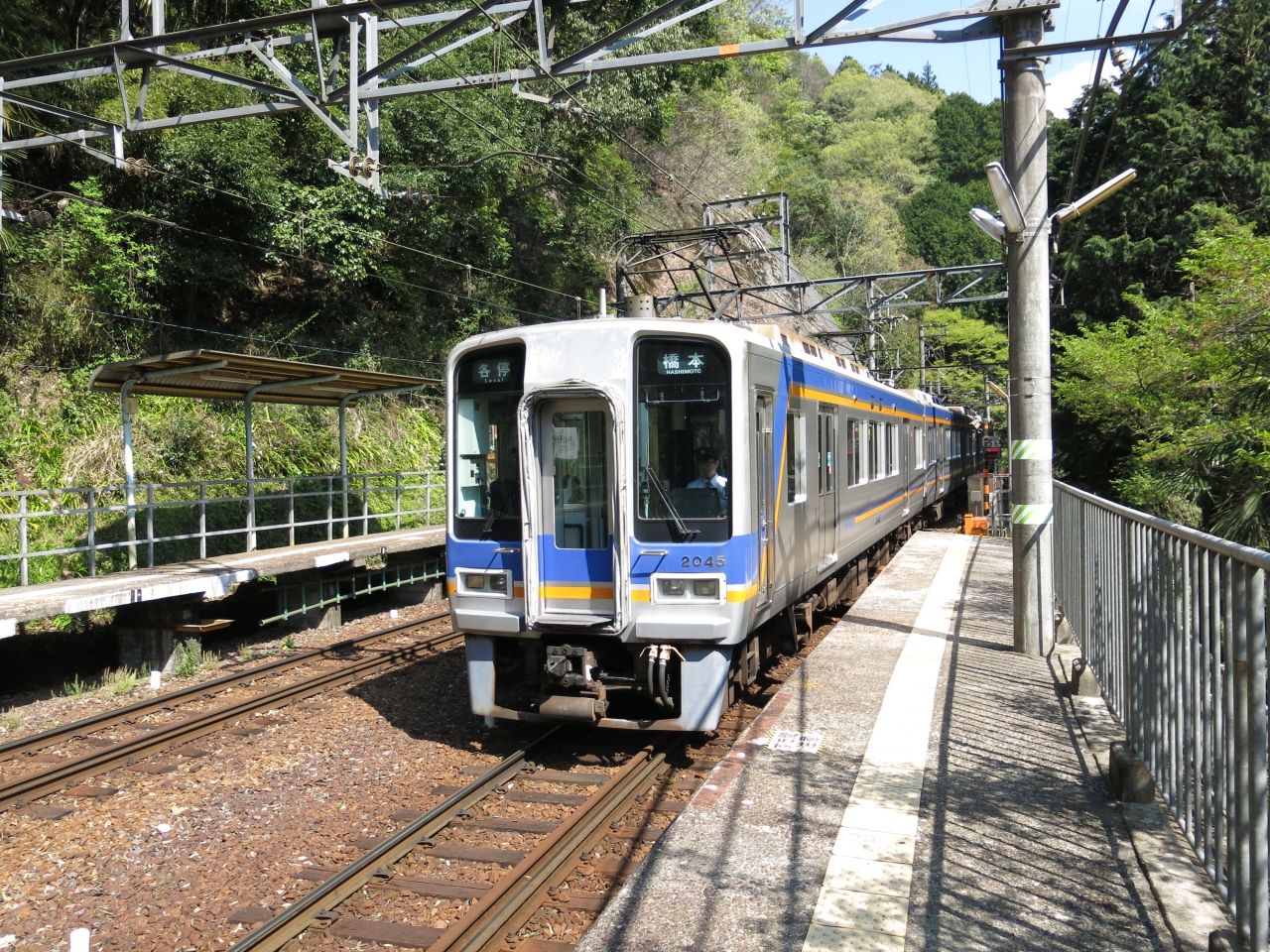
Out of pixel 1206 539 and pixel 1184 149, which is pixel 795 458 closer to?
pixel 1206 539

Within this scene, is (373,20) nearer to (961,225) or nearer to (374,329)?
(374,329)

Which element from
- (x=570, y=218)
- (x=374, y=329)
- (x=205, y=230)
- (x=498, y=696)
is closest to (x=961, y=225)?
(x=570, y=218)

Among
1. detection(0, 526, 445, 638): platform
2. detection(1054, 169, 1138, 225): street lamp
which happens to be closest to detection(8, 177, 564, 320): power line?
detection(0, 526, 445, 638): platform

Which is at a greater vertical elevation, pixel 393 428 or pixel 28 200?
pixel 28 200

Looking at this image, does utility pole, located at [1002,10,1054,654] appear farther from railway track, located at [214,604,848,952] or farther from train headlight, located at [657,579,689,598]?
train headlight, located at [657,579,689,598]

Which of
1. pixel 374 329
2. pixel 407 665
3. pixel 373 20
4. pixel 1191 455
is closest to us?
pixel 373 20

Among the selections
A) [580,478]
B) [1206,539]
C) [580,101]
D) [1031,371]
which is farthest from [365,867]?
[580,101]

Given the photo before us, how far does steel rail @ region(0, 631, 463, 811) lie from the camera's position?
6.33 meters

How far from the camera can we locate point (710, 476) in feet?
21.2

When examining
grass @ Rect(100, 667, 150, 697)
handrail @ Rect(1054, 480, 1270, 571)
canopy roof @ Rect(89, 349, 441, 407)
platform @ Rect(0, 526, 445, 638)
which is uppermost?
canopy roof @ Rect(89, 349, 441, 407)

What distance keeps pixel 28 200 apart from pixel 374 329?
6.81 meters

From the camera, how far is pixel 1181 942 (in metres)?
3.57

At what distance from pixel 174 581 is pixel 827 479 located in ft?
21.5

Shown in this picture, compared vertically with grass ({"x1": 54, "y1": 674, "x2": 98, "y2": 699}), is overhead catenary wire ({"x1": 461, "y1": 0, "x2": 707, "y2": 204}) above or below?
above
